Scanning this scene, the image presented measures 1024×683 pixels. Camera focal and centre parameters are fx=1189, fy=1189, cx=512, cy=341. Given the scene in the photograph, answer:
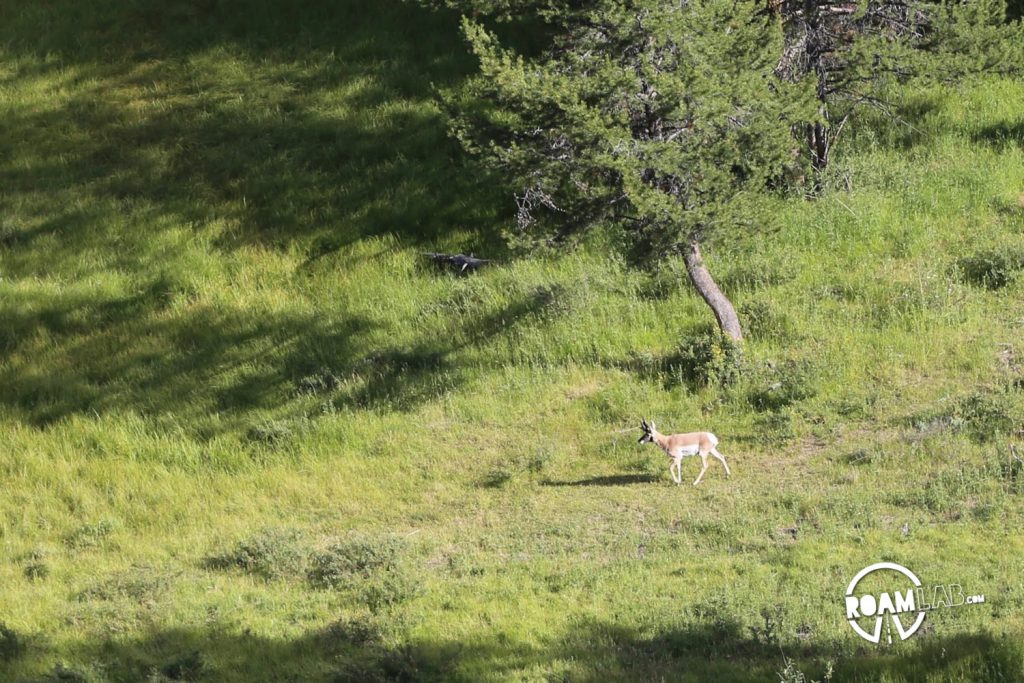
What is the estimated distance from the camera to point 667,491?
11.8m

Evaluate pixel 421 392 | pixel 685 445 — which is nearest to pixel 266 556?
pixel 421 392

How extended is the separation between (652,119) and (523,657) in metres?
6.76

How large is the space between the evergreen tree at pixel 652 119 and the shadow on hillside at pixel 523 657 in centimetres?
523

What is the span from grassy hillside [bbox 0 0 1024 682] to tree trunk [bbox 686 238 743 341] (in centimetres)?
44

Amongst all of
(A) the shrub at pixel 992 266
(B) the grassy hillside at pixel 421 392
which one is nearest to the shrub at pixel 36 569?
(B) the grassy hillside at pixel 421 392

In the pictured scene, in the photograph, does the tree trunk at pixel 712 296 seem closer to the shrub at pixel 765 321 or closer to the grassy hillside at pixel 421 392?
the shrub at pixel 765 321

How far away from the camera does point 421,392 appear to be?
14.7 meters

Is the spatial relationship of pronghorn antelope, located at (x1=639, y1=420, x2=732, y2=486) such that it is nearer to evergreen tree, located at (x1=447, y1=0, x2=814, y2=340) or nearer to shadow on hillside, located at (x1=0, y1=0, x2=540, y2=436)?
evergreen tree, located at (x1=447, y1=0, x2=814, y2=340)

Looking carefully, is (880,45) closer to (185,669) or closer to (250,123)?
(250,123)

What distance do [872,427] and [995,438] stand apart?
127cm

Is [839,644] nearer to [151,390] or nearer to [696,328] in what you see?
[696,328]

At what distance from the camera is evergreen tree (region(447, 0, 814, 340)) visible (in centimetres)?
1283

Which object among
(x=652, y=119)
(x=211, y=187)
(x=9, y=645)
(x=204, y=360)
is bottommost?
(x=9, y=645)

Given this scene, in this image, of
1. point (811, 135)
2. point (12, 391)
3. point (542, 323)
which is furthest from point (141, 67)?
point (811, 135)
